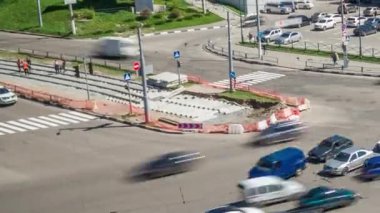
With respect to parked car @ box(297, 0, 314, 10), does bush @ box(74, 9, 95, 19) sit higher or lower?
higher

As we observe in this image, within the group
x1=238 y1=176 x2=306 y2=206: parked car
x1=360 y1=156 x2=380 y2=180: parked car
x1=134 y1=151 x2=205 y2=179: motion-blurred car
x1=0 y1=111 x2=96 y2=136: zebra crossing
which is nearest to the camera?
x1=238 y1=176 x2=306 y2=206: parked car

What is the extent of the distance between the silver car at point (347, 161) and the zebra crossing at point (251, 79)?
1870 centimetres

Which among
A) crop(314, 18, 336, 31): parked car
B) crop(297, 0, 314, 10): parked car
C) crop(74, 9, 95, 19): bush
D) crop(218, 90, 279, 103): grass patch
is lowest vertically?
crop(218, 90, 279, 103): grass patch

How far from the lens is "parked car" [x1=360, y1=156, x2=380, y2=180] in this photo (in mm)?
30203

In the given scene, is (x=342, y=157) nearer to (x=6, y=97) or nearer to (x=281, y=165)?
(x=281, y=165)

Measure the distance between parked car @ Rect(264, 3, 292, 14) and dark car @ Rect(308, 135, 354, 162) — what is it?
4481cm

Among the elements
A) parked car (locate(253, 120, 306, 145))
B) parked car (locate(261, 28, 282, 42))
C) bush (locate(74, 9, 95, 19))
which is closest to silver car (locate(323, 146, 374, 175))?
parked car (locate(253, 120, 306, 145))

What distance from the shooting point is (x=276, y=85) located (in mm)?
50125

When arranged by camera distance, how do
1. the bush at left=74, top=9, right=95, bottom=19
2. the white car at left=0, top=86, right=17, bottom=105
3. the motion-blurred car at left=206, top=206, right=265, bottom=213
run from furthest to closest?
the bush at left=74, top=9, right=95, bottom=19
the white car at left=0, top=86, right=17, bottom=105
the motion-blurred car at left=206, top=206, right=265, bottom=213

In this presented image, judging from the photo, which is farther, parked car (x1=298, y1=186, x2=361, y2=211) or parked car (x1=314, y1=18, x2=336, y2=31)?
parked car (x1=314, y1=18, x2=336, y2=31)

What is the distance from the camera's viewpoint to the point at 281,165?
3106 cm

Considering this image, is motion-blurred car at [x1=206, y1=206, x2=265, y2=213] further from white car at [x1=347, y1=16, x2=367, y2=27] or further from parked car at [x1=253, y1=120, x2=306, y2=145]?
white car at [x1=347, y1=16, x2=367, y2=27]

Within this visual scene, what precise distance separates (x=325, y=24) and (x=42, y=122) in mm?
33018

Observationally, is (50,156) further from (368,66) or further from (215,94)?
(368,66)
